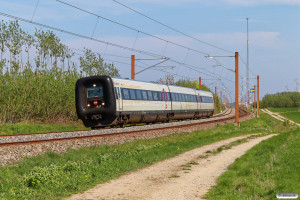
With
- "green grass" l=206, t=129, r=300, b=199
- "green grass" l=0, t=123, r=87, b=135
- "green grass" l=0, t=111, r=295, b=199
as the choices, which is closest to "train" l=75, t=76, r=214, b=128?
"green grass" l=0, t=123, r=87, b=135

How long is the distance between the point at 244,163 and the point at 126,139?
8.37m

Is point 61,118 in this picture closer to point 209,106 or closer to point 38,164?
point 209,106

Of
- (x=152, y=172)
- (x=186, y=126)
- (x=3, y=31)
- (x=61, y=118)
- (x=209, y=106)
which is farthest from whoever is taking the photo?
(x=209, y=106)

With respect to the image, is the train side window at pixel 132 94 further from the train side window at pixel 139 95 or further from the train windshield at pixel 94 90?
the train windshield at pixel 94 90

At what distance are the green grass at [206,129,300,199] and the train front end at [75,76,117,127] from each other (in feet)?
34.6

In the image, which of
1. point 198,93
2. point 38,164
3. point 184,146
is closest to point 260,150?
point 184,146

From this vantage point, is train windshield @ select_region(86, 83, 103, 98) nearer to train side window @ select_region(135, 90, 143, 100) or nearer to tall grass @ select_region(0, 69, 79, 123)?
train side window @ select_region(135, 90, 143, 100)

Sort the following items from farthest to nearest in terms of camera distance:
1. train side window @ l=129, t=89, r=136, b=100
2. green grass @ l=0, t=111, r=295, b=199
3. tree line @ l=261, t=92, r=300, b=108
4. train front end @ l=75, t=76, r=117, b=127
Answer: tree line @ l=261, t=92, r=300, b=108 → train side window @ l=129, t=89, r=136, b=100 → train front end @ l=75, t=76, r=117, b=127 → green grass @ l=0, t=111, r=295, b=199

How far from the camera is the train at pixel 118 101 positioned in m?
25.4

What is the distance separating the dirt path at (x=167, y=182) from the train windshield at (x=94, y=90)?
33.0ft

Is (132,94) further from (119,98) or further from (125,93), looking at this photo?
(119,98)

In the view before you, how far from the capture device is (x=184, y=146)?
21.1m

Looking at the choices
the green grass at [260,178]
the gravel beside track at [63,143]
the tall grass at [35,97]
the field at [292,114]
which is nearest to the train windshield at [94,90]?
the gravel beside track at [63,143]

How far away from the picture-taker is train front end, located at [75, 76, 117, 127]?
2520 cm
